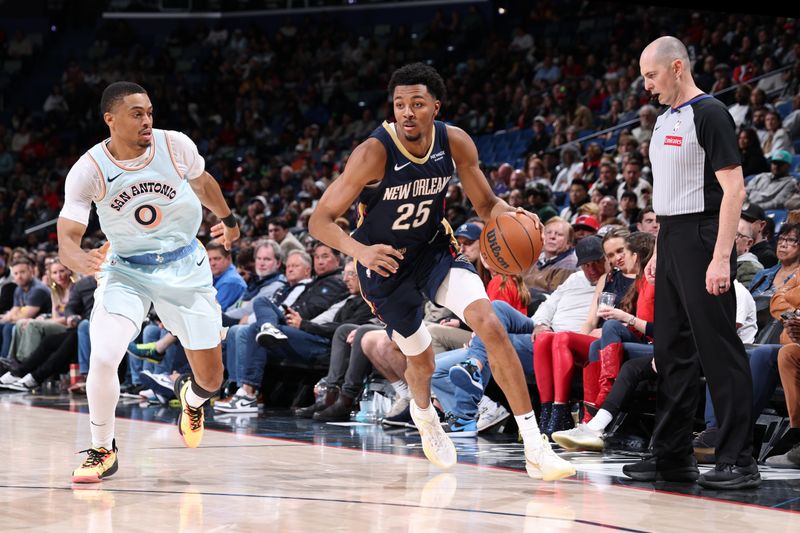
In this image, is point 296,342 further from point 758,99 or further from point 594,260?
point 758,99

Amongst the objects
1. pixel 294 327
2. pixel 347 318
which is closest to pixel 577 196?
pixel 347 318

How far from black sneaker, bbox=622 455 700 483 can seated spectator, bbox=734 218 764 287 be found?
2097mm

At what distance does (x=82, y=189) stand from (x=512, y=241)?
6.47ft

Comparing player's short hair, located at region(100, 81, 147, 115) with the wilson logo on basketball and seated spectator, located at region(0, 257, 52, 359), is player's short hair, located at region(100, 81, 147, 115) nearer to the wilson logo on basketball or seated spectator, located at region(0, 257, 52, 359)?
the wilson logo on basketball

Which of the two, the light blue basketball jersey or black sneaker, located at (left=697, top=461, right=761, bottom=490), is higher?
the light blue basketball jersey

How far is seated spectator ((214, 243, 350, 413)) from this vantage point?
7.51 m

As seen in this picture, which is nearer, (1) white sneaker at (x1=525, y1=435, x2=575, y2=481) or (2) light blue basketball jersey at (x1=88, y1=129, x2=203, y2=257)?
(1) white sneaker at (x1=525, y1=435, x2=575, y2=481)

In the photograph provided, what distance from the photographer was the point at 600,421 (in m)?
5.22

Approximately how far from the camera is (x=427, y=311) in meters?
7.18

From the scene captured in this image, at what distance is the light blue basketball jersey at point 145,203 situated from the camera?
4602 millimetres

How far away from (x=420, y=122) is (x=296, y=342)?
3.43 m

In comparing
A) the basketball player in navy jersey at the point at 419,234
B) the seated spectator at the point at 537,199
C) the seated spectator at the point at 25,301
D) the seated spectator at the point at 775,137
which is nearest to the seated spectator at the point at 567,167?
the seated spectator at the point at 775,137

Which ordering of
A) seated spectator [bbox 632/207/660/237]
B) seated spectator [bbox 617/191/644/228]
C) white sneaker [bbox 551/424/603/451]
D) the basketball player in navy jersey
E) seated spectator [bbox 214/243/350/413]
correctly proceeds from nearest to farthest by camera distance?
the basketball player in navy jersey < white sneaker [bbox 551/424/603/451] < seated spectator [bbox 632/207/660/237] < seated spectator [bbox 214/243/350/413] < seated spectator [bbox 617/191/644/228]

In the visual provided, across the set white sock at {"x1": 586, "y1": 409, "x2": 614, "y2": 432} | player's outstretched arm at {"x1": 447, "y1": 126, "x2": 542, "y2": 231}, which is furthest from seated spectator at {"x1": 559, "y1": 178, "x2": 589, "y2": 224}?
player's outstretched arm at {"x1": 447, "y1": 126, "x2": 542, "y2": 231}
